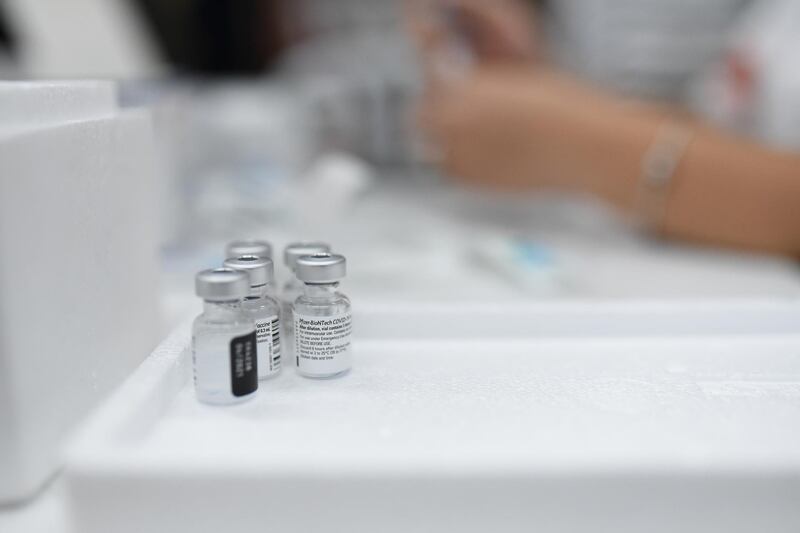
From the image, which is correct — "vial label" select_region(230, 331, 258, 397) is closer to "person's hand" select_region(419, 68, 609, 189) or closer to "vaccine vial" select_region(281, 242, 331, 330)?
"vaccine vial" select_region(281, 242, 331, 330)

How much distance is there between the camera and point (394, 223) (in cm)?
101

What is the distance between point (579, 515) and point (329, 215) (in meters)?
0.60

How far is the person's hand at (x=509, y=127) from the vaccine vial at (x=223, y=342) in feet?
2.25

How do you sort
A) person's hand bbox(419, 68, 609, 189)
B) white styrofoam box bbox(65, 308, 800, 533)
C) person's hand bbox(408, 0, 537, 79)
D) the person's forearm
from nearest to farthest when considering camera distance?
1. white styrofoam box bbox(65, 308, 800, 533)
2. the person's forearm
3. person's hand bbox(419, 68, 609, 189)
4. person's hand bbox(408, 0, 537, 79)

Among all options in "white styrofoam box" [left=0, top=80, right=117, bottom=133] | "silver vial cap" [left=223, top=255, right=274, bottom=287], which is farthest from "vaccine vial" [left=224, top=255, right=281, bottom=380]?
"white styrofoam box" [left=0, top=80, right=117, bottom=133]

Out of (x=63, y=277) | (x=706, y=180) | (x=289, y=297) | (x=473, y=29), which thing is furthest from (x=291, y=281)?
(x=473, y=29)

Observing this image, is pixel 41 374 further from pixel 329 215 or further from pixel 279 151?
pixel 279 151

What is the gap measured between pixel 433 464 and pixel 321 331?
0.35ft

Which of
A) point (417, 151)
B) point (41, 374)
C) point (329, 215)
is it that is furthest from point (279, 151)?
point (41, 374)

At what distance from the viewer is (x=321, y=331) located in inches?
14.2

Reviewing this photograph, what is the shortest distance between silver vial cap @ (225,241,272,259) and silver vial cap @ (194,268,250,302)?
68 mm

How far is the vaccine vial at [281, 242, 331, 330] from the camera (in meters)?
0.40

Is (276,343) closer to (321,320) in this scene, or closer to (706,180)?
(321,320)

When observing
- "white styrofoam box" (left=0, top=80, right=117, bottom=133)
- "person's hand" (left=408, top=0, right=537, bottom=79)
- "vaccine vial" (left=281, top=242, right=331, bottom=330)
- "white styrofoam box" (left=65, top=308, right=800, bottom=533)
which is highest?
"person's hand" (left=408, top=0, right=537, bottom=79)
